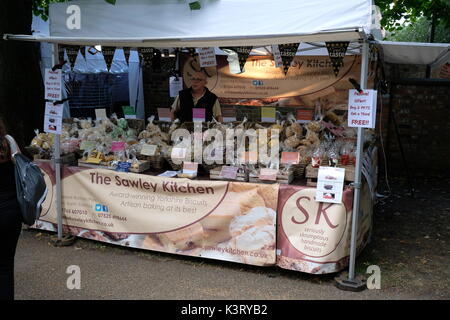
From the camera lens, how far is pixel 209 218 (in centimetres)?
434

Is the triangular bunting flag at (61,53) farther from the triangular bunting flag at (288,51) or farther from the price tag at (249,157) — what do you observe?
the triangular bunting flag at (288,51)

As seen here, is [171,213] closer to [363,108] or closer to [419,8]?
[363,108]

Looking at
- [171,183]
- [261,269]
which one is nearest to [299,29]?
[171,183]

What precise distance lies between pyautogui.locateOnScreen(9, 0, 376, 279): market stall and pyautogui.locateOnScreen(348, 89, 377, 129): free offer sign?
0.30ft

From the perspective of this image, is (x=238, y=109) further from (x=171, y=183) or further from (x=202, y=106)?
(x=171, y=183)

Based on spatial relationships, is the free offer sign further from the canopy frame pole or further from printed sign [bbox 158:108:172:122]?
the canopy frame pole

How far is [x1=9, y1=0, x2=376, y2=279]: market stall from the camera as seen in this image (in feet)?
12.7

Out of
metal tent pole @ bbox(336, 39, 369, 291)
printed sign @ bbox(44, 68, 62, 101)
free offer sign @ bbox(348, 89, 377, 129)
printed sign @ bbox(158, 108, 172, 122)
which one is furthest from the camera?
printed sign @ bbox(158, 108, 172, 122)

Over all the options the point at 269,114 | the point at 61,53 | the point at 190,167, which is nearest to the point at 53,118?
the point at 61,53

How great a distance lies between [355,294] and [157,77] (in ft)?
24.4

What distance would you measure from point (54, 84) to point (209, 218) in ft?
7.27

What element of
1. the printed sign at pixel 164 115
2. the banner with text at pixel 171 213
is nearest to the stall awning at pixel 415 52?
the banner with text at pixel 171 213

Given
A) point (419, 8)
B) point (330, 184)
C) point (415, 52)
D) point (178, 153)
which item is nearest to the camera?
point (330, 184)

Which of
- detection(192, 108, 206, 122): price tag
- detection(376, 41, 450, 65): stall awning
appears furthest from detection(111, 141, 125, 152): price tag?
detection(376, 41, 450, 65): stall awning
